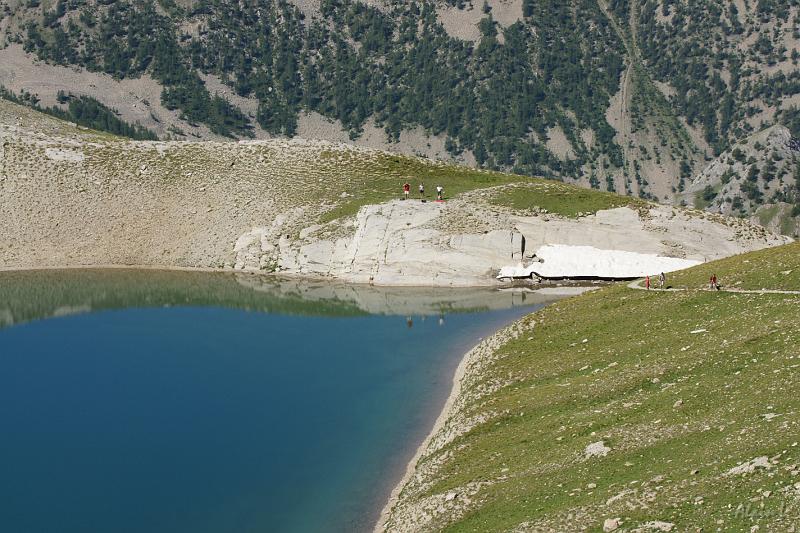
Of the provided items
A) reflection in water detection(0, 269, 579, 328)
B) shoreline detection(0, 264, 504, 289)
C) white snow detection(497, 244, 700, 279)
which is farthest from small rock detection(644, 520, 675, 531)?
shoreline detection(0, 264, 504, 289)

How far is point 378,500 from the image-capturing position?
5006 cm

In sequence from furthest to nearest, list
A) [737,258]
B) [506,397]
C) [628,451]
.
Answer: [737,258] → [506,397] → [628,451]

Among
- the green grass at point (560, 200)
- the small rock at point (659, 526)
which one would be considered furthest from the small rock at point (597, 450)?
the green grass at point (560, 200)

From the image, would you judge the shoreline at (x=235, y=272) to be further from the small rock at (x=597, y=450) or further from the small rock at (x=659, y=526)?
the small rock at (x=659, y=526)

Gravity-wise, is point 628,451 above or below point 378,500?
above

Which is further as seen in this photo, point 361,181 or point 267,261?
point 361,181

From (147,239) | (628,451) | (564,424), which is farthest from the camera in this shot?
(147,239)

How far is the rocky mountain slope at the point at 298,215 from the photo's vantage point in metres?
108

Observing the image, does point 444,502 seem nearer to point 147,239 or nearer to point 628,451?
point 628,451

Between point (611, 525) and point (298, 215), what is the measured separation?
287 ft

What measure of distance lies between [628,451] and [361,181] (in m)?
86.4

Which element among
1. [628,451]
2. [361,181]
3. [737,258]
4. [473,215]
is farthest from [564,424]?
[361,181]

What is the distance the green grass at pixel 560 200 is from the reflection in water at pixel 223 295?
15620mm

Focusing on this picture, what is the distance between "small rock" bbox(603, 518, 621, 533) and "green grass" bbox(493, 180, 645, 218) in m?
76.4
